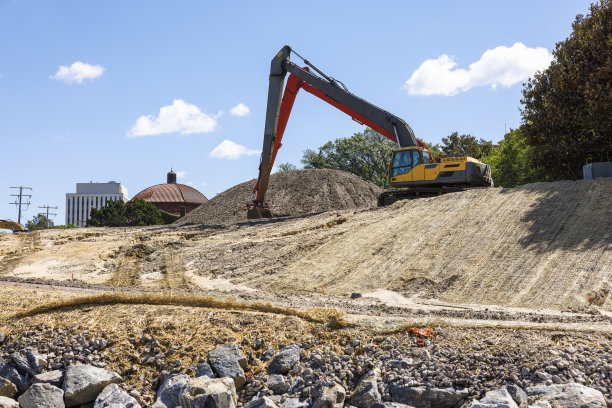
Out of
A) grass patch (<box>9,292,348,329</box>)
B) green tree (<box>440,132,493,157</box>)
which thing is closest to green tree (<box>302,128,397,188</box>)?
green tree (<box>440,132,493,157</box>)

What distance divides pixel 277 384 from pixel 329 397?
0.80 meters

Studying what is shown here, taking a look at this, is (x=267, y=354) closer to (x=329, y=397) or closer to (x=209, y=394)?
(x=209, y=394)

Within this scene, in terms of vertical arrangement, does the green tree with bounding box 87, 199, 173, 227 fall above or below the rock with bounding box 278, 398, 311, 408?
above

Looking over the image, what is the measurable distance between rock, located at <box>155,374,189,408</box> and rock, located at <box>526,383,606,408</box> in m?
4.09

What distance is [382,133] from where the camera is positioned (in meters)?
24.2

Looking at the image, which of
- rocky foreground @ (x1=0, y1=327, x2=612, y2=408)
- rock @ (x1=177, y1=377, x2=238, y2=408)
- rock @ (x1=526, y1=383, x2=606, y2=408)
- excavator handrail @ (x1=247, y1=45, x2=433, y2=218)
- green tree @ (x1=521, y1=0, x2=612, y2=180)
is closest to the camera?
rock @ (x1=526, y1=383, x2=606, y2=408)

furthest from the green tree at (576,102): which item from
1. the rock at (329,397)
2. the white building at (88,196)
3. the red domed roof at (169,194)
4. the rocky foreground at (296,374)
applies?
the white building at (88,196)

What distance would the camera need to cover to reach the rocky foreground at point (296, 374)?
5.99 m

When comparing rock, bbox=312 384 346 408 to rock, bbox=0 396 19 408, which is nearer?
rock, bbox=312 384 346 408

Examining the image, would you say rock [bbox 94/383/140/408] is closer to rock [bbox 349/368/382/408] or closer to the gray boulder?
the gray boulder

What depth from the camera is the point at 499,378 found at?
612 centimetres

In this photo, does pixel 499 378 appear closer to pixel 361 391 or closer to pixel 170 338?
pixel 361 391

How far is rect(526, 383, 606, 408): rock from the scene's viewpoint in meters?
5.51

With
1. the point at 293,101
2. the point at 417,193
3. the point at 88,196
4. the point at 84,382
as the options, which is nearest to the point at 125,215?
the point at 293,101
